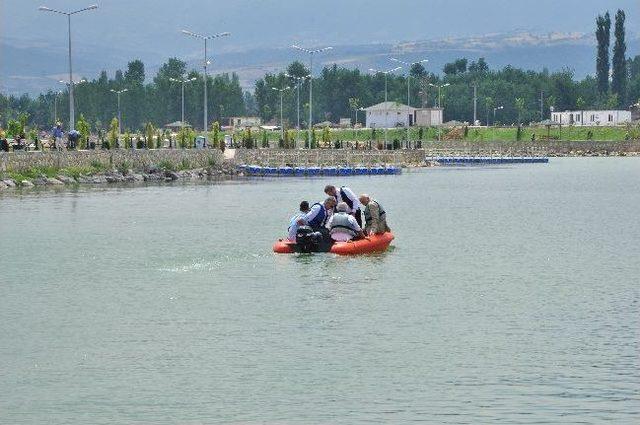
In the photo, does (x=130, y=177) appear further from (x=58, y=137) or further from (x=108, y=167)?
(x=58, y=137)

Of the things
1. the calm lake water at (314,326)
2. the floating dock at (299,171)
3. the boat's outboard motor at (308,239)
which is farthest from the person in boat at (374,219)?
the floating dock at (299,171)

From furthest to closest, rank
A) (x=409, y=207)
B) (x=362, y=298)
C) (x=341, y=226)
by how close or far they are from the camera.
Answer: (x=409, y=207) → (x=341, y=226) → (x=362, y=298)

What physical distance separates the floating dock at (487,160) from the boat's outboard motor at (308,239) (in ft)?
431

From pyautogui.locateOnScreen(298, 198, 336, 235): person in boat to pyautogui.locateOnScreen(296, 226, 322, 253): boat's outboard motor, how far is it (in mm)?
305

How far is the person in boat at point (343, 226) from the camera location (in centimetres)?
5031

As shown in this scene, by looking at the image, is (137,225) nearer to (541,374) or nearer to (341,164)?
(541,374)

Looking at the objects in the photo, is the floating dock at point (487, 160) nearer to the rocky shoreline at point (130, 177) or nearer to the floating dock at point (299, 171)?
the floating dock at point (299, 171)

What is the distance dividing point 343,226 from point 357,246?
32.3 inches

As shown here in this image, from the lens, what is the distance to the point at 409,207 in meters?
86.2

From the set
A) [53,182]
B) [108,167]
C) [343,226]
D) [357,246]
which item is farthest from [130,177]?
[357,246]

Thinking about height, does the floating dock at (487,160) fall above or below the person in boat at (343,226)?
below

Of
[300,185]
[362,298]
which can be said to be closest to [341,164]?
[300,185]

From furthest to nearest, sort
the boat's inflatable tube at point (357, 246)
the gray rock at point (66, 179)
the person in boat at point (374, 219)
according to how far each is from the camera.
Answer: the gray rock at point (66, 179) < the person in boat at point (374, 219) < the boat's inflatable tube at point (357, 246)

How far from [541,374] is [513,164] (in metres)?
157
